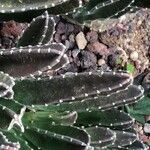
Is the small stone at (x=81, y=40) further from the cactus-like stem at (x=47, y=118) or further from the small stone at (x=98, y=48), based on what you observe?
the cactus-like stem at (x=47, y=118)

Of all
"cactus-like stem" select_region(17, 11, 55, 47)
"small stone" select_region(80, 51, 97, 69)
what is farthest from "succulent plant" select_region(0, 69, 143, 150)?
"small stone" select_region(80, 51, 97, 69)

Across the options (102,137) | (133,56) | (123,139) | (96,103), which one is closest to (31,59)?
(96,103)

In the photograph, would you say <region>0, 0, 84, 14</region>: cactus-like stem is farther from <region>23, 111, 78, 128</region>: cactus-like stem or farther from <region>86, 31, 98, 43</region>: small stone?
<region>86, 31, 98, 43</region>: small stone

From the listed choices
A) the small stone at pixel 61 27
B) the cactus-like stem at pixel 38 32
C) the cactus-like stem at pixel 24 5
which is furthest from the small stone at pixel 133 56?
the cactus-like stem at pixel 24 5

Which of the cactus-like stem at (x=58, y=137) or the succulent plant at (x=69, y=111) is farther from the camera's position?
the cactus-like stem at (x=58, y=137)

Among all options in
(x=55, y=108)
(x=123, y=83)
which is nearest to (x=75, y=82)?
(x=123, y=83)
